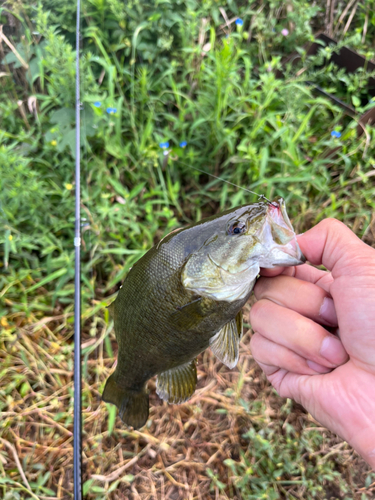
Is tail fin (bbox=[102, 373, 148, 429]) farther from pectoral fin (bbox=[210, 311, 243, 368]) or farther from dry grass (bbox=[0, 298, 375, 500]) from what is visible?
dry grass (bbox=[0, 298, 375, 500])

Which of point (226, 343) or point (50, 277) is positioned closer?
point (226, 343)

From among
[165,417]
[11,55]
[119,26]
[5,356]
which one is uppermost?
[119,26]

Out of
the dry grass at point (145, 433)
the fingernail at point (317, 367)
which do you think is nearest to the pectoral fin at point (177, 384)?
the fingernail at point (317, 367)

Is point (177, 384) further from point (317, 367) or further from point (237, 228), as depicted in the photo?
point (237, 228)

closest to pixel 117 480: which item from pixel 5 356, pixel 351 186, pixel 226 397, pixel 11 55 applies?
pixel 226 397

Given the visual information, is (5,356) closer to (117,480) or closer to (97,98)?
(117,480)

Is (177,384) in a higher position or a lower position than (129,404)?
higher

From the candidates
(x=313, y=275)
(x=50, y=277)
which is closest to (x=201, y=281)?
(x=313, y=275)
